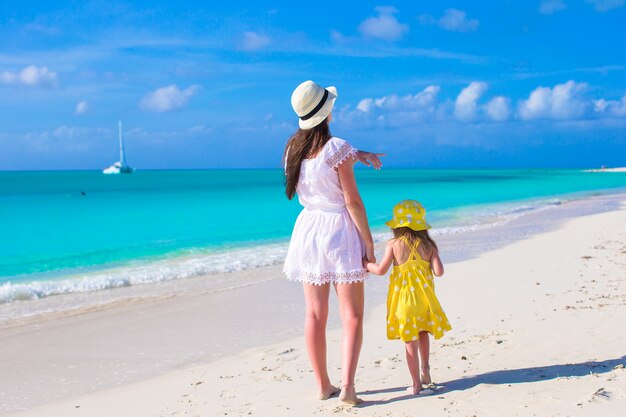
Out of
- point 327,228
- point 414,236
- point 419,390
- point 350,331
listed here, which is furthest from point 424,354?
point 327,228

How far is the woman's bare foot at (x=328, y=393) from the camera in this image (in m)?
4.38

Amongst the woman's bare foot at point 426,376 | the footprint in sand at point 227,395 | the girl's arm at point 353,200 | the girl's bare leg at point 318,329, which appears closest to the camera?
the girl's arm at point 353,200

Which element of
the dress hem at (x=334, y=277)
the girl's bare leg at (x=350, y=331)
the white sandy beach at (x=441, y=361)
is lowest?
the white sandy beach at (x=441, y=361)

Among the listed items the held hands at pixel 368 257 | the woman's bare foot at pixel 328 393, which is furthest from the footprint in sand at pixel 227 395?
the held hands at pixel 368 257

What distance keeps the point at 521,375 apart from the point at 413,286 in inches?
40.9

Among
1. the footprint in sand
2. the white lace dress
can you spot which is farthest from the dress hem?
the footprint in sand

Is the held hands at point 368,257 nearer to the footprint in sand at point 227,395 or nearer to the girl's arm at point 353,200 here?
the girl's arm at point 353,200

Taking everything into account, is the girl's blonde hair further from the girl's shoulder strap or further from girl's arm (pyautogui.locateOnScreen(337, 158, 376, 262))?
girl's arm (pyautogui.locateOnScreen(337, 158, 376, 262))

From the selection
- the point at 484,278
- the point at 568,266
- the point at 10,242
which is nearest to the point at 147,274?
the point at 484,278

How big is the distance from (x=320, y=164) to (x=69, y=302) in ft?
23.2

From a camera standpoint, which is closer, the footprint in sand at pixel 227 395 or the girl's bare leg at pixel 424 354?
the girl's bare leg at pixel 424 354

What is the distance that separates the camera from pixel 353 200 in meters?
4.11

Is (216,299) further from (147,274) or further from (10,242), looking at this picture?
(10,242)

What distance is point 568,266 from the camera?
9.84 m
